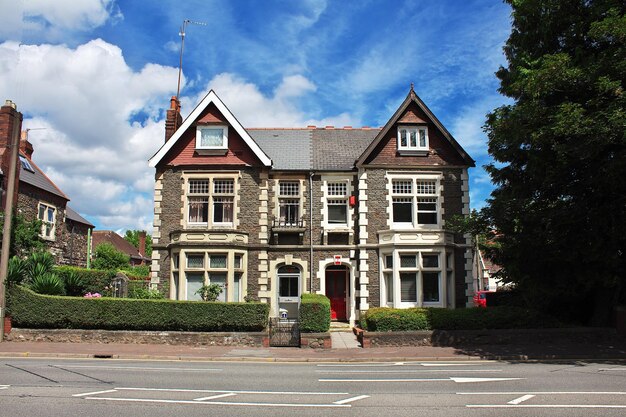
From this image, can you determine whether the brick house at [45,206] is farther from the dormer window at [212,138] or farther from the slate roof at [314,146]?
the slate roof at [314,146]

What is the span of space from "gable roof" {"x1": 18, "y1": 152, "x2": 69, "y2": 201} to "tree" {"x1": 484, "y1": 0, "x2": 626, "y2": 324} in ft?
91.1

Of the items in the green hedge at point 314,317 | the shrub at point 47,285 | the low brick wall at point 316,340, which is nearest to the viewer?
the low brick wall at point 316,340

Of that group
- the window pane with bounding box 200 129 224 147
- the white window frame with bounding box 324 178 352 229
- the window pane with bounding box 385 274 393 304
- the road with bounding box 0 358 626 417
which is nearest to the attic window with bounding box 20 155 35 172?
the window pane with bounding box 200 129 224 147

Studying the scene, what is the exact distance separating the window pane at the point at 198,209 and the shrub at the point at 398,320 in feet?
31.1

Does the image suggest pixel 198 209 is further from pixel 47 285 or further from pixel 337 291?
pixel 337 291

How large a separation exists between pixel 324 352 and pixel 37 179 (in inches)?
1020

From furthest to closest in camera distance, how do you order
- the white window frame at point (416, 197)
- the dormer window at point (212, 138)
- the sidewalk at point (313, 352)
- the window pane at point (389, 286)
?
the dormer window at point (212, 138)
the white window frame at point (416, 197)
the window pane at point (389, 286)
the sidewalk at point (313, 352)

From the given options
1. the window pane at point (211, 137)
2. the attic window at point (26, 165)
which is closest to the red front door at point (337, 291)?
the window pane at point (211, 137)

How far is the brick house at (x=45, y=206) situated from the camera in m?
28.6

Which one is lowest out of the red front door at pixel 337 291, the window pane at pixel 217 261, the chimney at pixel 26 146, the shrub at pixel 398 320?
the shrub at pixel 398 320

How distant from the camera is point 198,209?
2330 cm

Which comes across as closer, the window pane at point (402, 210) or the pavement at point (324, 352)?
the pavement at point (324, 352)

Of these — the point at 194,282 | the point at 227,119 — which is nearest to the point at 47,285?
the point at 194,282

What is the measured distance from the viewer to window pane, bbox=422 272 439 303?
22547 mm
